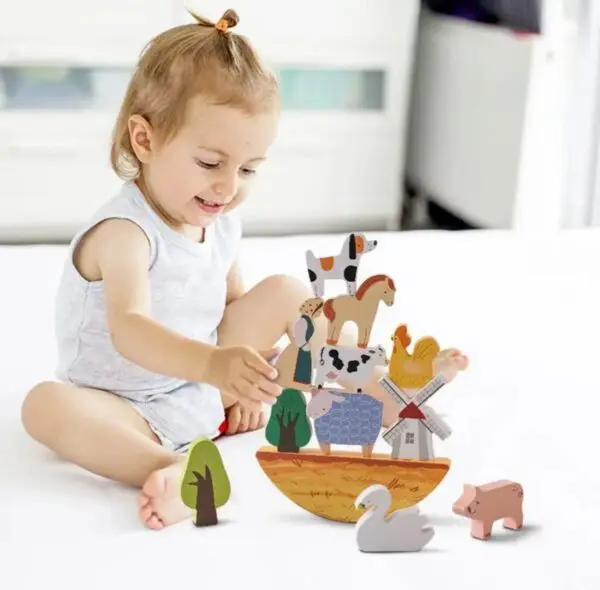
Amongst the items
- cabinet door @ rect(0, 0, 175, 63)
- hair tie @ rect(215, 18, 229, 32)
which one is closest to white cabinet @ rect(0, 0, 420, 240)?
cabinet door @ rect(0, 0, 175, 63)

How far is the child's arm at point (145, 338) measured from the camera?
3.19 ft

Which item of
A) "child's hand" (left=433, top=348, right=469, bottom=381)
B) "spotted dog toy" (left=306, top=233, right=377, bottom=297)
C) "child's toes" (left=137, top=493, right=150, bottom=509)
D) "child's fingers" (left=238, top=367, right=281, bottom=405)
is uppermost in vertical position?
"spotted dog toy" (left=306, top=233, right=377, bottom=297)

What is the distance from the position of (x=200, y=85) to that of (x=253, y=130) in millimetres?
71

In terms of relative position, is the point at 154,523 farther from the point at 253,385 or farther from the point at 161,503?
the point at 253,385

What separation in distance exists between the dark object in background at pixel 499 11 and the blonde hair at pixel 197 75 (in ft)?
6.40

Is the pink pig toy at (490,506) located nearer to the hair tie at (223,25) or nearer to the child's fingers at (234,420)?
the child's fingers at (234,420)

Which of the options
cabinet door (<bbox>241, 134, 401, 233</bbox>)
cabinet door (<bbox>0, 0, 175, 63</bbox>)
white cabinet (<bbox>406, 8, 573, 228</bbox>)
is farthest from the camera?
cabinet door (<bbox>241, 134, 401, 233</bbox>)

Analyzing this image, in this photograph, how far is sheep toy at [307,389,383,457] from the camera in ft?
3.33

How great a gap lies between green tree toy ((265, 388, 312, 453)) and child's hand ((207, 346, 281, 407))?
3 centimetres

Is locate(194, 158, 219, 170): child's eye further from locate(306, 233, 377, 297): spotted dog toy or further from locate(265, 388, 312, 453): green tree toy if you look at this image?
locate(265, 388, 312, 453): green tree toy

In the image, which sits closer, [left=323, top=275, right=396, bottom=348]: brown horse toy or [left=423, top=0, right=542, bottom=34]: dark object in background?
[left=323, top=275, right=396, bottom=348]: brown horse toy

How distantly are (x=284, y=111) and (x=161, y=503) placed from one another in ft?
7.51

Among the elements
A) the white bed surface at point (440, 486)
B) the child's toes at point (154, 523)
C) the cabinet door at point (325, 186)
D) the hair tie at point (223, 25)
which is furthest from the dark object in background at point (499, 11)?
the child's toes at point (154, 523)

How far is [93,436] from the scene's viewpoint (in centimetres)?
111
